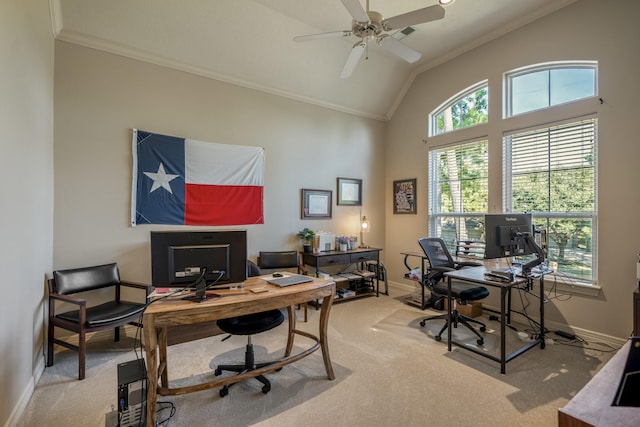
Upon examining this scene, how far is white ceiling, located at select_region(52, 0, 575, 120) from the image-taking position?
3002mm

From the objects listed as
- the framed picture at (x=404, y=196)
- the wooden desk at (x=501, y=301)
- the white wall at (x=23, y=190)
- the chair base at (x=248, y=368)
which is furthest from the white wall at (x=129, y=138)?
the wooden desk at (x=501, y=301)

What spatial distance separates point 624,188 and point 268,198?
3923 millimetres

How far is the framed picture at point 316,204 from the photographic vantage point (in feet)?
14.7

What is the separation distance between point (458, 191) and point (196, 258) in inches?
150

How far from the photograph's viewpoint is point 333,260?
14.0ft

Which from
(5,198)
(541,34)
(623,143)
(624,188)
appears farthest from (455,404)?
(541,34)

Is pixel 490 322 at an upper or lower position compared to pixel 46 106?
lower

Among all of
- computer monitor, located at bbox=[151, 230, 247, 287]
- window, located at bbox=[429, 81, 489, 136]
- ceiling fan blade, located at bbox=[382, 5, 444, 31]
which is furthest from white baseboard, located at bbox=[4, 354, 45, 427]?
window, located at bbox=[429, 81, 489, 136]

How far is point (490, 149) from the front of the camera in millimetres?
3910

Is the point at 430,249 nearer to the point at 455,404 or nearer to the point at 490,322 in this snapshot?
the point at 490,322

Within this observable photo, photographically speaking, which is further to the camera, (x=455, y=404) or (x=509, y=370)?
(x=509, y=370)

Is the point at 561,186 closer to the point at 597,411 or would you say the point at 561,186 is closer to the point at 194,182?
the point at 597,411

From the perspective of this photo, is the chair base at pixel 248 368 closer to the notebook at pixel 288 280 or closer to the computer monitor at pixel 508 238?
the notebook at pixel 288 280

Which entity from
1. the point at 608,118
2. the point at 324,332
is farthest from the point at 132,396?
the point at 608,118
